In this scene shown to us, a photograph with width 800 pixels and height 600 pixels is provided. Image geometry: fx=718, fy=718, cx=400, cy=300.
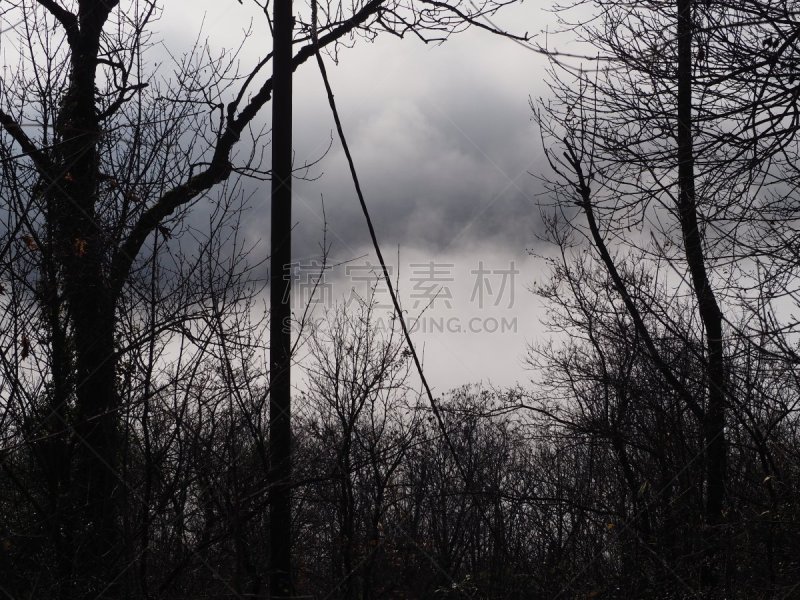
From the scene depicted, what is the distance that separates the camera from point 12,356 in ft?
15.1

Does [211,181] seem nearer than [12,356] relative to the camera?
No

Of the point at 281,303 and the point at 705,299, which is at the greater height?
the point at 705,299

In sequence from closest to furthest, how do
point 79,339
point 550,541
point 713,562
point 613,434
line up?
point 79,339
point 713,562
point 613,434
point 550,541

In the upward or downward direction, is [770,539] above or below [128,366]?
below

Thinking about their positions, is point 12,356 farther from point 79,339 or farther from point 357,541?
point 357,541

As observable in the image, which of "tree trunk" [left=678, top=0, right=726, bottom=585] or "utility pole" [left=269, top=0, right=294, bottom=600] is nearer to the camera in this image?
"utility pole" [left=269, top=0, right=294, bottom=600]

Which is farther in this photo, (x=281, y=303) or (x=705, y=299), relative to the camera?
(x=705, y=299)

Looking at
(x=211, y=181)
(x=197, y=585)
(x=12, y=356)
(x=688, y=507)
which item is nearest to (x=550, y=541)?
(x=688, y=507)

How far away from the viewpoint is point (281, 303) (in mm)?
3945

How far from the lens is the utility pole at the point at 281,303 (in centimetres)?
394

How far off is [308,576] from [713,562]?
25.6ft

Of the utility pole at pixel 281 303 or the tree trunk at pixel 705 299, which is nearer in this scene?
the utility pole at pixel 281 303

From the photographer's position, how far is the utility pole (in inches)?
155

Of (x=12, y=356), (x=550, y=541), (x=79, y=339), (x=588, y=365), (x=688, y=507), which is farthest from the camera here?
(x=550, y=541)
